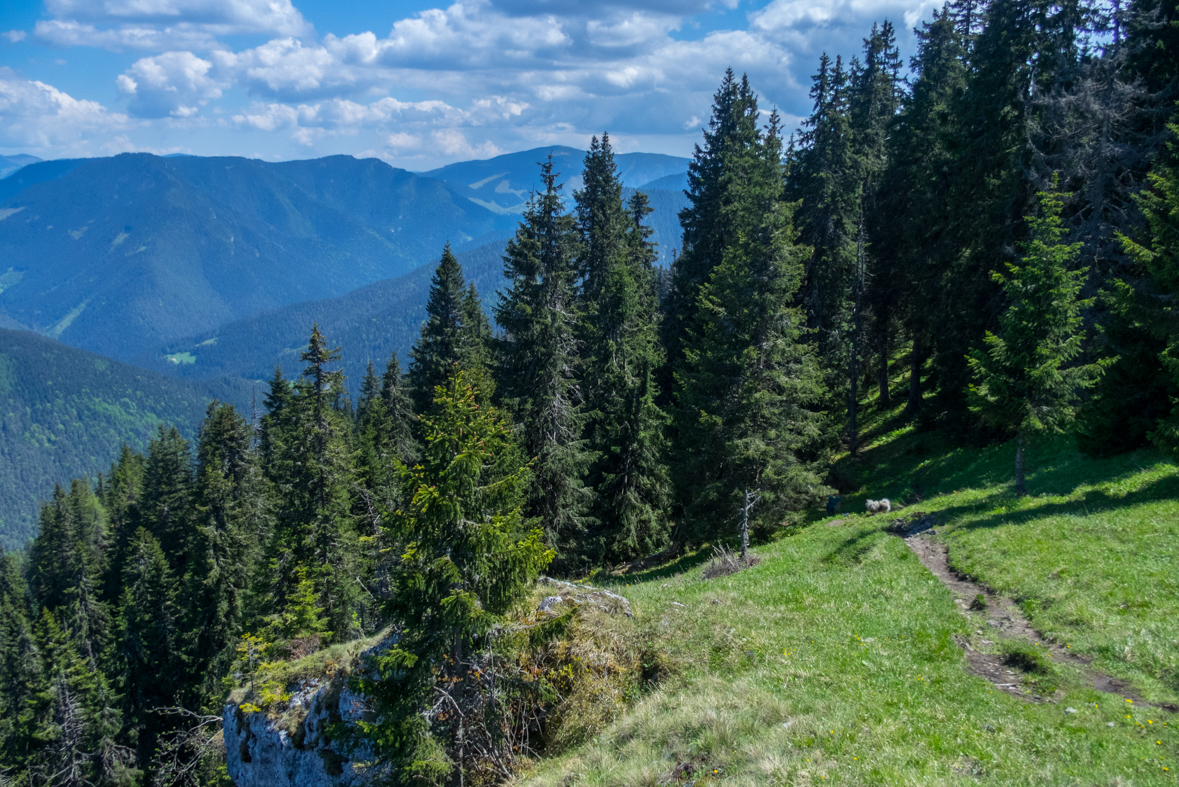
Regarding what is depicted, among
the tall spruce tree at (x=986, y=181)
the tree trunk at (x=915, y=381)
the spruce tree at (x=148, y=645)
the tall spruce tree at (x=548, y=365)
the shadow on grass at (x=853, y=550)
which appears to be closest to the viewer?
the shadow on grass at (x=853, y=550)

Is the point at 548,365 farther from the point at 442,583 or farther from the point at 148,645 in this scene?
the point at 148,645

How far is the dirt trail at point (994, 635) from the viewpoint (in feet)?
31.4

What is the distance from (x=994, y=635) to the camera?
11.8m

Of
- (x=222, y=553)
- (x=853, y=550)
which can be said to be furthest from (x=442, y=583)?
(x=222, y=553)

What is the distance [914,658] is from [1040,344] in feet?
38.1

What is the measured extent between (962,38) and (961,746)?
141ft

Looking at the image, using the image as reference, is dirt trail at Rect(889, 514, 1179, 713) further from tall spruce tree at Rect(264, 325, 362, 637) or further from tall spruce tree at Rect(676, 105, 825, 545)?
tall spruce tree at Rect(264, 325, 362, 637)

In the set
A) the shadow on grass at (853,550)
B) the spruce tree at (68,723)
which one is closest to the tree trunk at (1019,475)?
the shadow on grass at (853,550)

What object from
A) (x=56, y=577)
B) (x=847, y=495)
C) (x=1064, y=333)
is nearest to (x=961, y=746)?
(x=1064, y=333)

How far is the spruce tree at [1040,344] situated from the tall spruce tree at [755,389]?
6.94 m

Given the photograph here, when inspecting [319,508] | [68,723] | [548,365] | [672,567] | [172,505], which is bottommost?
[68,723]

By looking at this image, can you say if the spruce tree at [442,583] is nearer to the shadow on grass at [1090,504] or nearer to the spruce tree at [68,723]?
the shadow on grass at [1090,504]

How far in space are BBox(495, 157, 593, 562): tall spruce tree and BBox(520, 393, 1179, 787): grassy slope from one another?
8868 mm

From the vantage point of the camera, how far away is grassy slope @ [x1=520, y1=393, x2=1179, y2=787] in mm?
7742
